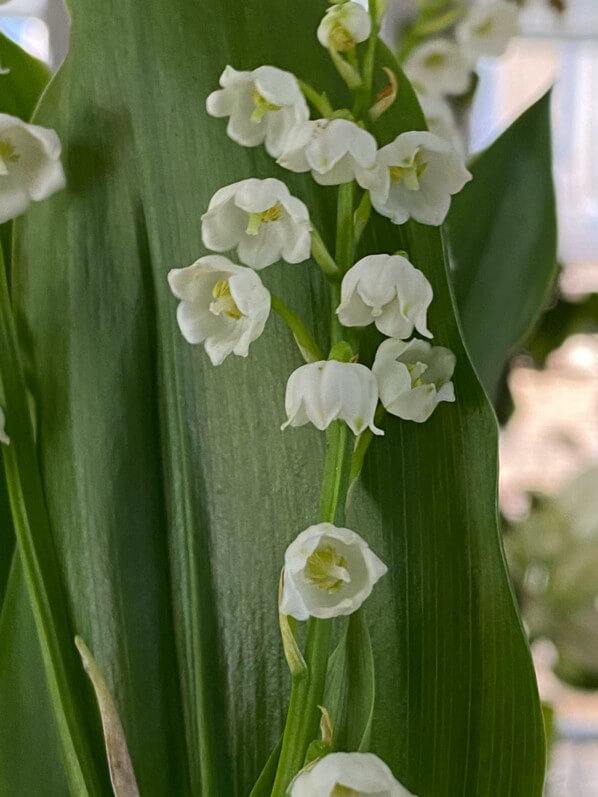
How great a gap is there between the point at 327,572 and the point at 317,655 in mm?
27

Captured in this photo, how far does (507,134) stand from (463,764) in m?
0.26

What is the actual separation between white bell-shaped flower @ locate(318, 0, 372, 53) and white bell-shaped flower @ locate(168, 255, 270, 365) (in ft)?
0.23

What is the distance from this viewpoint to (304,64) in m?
0.27

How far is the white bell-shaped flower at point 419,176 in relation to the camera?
0.21 meters

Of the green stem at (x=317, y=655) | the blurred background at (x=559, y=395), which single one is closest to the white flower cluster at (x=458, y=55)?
the blurred background at (x=559, y=395)

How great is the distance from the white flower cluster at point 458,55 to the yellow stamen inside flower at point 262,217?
17 centimetres

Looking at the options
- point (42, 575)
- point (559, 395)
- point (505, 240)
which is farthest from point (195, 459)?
point (559, 395)

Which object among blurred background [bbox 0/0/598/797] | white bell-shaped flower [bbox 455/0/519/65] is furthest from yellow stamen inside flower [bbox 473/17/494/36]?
blurred background [bbox 0/0/598/797]

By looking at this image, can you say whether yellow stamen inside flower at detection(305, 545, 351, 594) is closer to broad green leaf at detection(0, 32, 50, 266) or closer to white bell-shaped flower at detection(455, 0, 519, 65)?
broad green leaf at detection(0, 32, 50, 266)

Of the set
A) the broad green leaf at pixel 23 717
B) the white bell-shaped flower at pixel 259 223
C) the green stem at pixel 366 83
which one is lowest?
the broad green leaf at pixel 23 717

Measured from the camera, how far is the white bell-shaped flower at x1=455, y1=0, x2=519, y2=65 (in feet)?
1.19

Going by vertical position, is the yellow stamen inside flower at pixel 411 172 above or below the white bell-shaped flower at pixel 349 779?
above

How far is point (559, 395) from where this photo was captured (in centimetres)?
72

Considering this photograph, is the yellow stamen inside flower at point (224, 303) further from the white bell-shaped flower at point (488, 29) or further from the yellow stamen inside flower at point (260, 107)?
the white bell-shaped flower at point (488, 29)
